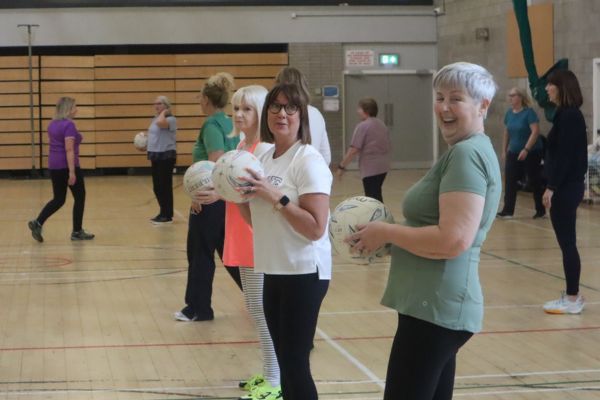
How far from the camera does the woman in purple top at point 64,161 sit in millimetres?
10727

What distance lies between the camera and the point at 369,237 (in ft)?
9.82

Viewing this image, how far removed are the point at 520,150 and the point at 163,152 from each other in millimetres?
4707

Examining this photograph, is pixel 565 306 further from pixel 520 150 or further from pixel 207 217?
pixel 520 150

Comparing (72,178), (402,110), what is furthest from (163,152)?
(402,110)

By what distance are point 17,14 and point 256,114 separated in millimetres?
16535

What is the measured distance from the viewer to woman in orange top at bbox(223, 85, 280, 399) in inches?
191

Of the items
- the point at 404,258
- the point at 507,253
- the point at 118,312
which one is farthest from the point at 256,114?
the point at 507,253

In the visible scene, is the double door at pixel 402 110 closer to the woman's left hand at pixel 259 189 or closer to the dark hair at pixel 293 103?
the dark hair at pixel 293 103

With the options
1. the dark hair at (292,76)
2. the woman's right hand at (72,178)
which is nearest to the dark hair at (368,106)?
the woman's right hand at (72,178)

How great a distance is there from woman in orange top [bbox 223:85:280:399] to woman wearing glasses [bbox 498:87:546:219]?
320 inches

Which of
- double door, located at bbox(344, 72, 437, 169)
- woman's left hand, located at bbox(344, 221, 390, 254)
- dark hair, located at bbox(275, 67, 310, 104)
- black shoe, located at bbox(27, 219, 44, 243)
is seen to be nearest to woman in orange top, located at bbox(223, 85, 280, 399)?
dark hair, located at bbox(275, 67, 310, 104)

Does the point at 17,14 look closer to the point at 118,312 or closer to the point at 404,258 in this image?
the point at 118,312

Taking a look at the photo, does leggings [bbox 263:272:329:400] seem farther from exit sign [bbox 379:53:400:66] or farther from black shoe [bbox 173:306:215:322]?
exit sign [bbox 379:53:400:66]

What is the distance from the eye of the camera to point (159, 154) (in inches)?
502
